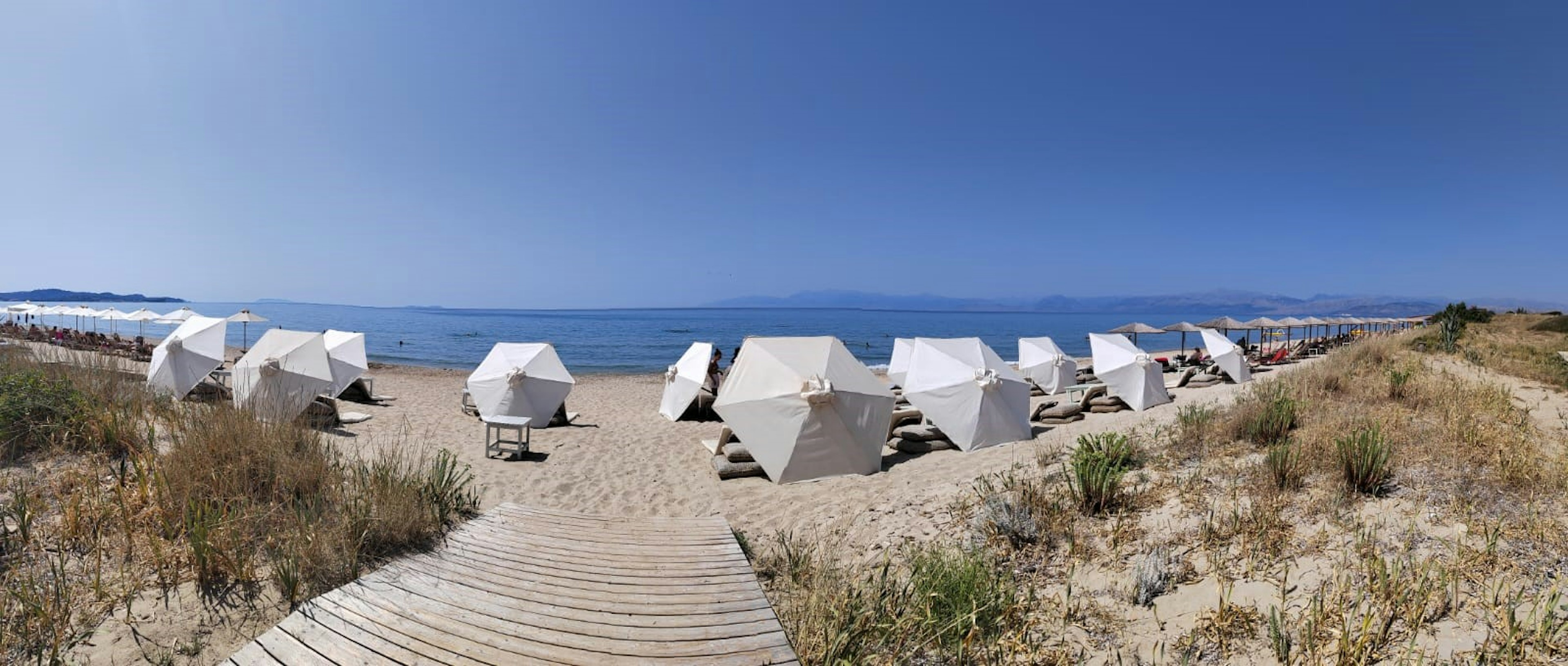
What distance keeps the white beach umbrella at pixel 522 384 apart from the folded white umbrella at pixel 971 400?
271 inches

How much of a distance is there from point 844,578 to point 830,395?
4.12 meters

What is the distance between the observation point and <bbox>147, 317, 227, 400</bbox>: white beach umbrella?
1170 cm

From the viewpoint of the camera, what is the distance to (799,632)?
3.50 m

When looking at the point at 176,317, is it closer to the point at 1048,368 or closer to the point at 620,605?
the point at 620,605

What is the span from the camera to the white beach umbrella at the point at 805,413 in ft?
26.4

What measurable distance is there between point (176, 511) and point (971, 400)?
9592mm

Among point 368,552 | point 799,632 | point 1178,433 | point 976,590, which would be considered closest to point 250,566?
point 368,552

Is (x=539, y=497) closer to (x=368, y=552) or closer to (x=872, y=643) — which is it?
(x=368, y=552)

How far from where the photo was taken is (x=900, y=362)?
1833 cm

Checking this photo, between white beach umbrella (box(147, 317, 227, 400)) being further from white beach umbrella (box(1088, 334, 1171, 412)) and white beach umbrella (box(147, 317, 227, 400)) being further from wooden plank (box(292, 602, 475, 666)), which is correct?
white beach umbrella (box(1088, 334, 1171, 412))

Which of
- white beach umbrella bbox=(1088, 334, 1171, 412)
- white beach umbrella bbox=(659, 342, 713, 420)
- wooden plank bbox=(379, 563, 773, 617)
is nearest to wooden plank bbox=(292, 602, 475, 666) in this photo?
wooden plank bbox=(379, 563, 773, 617)

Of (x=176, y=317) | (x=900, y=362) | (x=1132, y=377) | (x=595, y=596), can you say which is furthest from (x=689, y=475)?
(x=176, y=317)

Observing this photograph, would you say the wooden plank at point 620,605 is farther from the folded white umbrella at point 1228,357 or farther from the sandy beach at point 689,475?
the folded white umbrella at point 1228,357

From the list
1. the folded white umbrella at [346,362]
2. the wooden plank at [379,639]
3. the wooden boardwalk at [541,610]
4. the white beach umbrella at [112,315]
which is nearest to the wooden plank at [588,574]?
the wooden boardwalk at [541,610]
